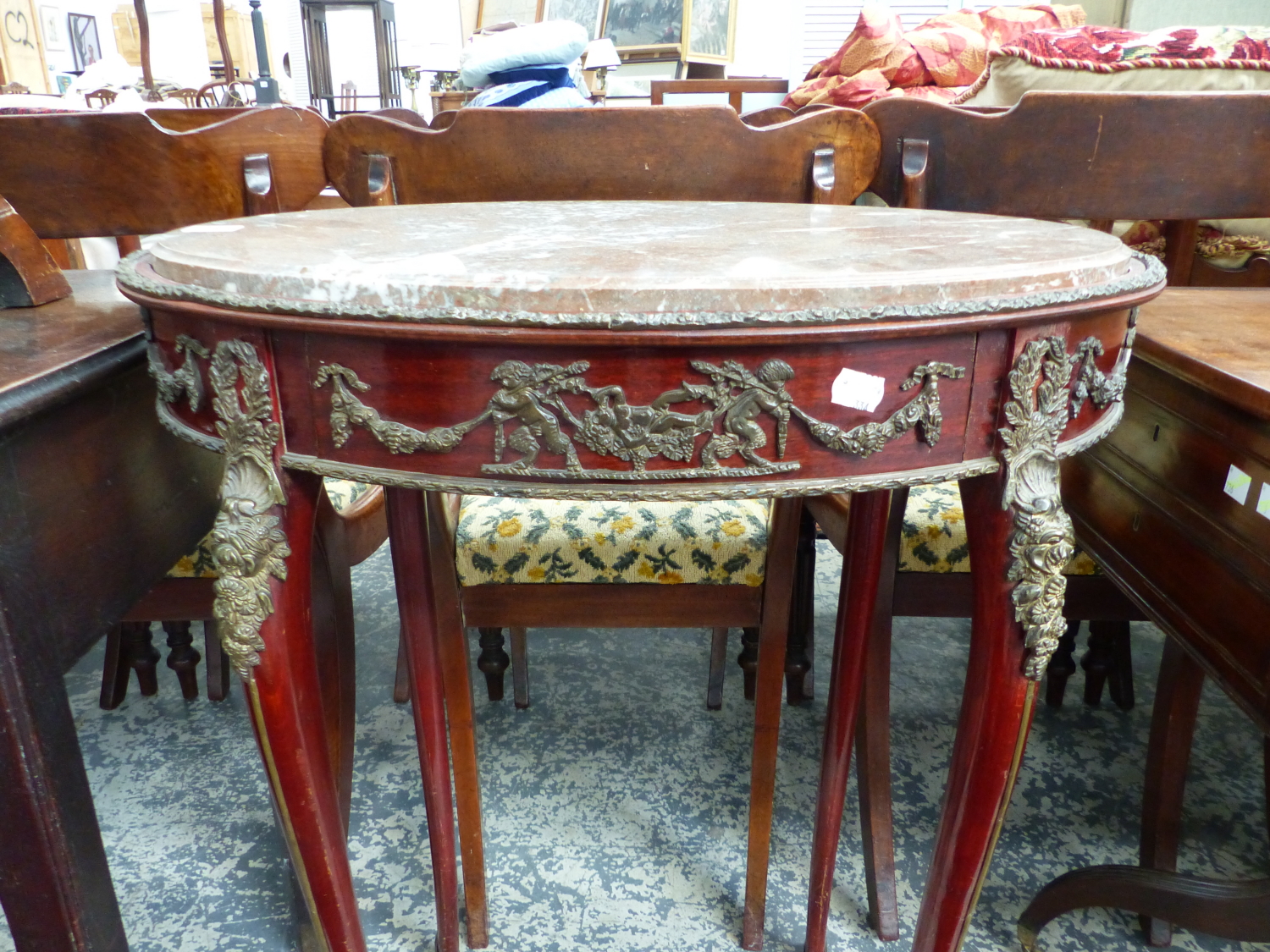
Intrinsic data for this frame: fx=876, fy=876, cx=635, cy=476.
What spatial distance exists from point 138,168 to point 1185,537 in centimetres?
130

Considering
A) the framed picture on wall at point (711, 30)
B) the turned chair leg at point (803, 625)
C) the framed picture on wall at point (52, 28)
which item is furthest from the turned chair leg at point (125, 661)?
the framed picture on wall at point (711, 30)

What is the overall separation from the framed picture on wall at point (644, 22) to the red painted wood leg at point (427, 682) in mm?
5208

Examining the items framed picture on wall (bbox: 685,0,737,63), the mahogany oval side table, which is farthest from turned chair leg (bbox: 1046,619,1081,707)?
framed picture on wall (bbox: 685,0,737,63)

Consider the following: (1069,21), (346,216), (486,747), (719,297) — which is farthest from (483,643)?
(1069,21)

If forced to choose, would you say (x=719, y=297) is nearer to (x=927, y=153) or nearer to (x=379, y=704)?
(x=927, y=153)

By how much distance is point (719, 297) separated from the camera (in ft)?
1.66

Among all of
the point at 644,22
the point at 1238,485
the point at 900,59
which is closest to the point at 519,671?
the point at 1238,485

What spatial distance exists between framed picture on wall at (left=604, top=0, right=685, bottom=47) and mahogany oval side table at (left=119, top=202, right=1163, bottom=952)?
5246 mm

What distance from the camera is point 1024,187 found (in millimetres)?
1183

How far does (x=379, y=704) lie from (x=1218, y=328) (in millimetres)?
1352

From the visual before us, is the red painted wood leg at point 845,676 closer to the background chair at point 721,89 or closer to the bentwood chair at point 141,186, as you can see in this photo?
the bentwood chair at point 141,186

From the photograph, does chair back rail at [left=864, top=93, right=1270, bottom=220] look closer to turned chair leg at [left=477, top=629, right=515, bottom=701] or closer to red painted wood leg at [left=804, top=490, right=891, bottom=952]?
red painted wood leg at [left=804, top=490, right=891, bottom=952]

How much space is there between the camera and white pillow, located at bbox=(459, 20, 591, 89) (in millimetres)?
1956

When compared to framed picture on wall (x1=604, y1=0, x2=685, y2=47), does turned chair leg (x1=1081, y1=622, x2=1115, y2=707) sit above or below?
below
